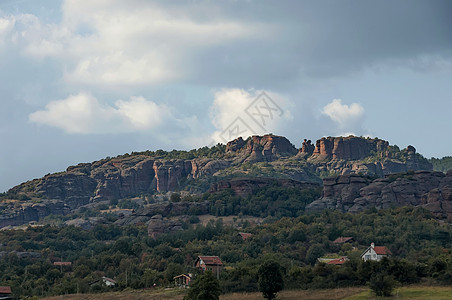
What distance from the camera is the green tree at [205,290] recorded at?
95.4m

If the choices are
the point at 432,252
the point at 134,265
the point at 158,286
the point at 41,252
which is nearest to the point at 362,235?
the point at 432,252

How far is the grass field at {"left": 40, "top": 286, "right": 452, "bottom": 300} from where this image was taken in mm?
94812

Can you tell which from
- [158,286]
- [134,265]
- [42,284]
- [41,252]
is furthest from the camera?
[41,252]

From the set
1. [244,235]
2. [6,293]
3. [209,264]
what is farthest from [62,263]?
[6,293]

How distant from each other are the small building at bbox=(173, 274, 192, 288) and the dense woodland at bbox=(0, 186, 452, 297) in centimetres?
150

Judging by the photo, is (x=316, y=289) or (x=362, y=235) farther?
(x=362, y=235)

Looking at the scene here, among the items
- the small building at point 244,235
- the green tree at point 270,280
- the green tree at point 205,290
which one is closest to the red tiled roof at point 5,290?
the green tree at point 205,290

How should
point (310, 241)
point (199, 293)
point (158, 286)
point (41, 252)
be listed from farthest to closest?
point (41, 252) < point (310, 241) < point (158, 286) < point (199, 293)

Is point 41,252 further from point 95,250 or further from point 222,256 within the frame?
point 222,256

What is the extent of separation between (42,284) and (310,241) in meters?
56.5

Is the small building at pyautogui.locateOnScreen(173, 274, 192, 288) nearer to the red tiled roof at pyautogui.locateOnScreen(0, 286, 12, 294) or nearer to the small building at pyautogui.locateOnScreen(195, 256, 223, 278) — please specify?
the small building at pyautogui.locateOnScreen(195, 256, 223, 278)

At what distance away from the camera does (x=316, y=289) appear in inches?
4183

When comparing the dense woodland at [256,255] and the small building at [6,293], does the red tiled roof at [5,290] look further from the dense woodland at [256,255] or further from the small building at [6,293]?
the dense woodland at [256,255]

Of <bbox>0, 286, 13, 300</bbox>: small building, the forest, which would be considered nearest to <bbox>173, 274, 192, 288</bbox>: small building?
the forest
